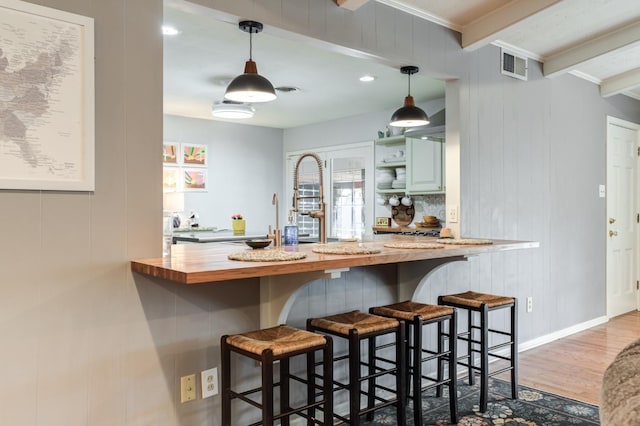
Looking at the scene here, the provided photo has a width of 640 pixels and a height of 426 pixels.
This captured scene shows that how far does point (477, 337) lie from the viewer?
3.52 metres

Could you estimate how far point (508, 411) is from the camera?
2836 mm

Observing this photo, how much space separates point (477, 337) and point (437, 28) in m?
2.17

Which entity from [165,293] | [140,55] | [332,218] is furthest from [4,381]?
[332,218]

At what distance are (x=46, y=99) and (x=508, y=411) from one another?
281 centimetres

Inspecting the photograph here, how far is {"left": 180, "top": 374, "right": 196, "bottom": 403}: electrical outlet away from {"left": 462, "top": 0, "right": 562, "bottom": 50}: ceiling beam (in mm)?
2741

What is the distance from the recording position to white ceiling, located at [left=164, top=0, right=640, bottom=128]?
3.05m

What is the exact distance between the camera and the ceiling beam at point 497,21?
2969mm

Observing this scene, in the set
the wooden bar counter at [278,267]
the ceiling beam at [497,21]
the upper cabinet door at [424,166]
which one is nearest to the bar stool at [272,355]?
the wooden bar counter at [278,267]

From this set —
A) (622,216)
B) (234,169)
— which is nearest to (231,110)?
(234,169)

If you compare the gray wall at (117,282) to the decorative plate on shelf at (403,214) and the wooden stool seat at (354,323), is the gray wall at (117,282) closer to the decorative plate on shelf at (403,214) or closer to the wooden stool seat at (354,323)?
the wooden stool seat at (354,323)

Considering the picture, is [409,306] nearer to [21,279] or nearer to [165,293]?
[165,293]

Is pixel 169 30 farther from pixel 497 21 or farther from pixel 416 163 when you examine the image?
pixel 416 163

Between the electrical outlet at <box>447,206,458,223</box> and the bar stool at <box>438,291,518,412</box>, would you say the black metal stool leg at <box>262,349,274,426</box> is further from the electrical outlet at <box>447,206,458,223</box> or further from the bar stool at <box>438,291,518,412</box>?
the electrical outlet at <box>447,206,458,223</box>

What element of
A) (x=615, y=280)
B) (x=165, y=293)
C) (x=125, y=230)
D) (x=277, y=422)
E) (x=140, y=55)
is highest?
(x=140, y=55)
